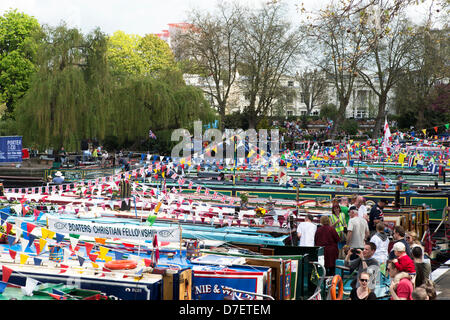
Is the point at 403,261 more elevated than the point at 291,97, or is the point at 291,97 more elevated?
the point at 291,97

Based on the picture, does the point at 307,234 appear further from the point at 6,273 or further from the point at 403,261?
the point at 6,273

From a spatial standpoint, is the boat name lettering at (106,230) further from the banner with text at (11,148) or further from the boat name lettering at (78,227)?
the banner with text at (11,148)

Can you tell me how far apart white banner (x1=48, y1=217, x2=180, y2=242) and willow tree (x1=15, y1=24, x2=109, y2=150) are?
2463 cm

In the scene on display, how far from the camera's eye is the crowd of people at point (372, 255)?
7.37 m

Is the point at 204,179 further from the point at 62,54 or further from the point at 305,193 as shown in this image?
the point at 62,54

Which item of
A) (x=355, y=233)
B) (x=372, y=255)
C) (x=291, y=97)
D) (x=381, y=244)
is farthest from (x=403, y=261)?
(x=291, y=97)

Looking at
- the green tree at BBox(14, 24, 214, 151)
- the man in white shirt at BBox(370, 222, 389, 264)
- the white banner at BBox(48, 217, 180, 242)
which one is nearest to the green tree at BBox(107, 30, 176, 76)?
the green tree at BBox(14, 24, 214, 151)

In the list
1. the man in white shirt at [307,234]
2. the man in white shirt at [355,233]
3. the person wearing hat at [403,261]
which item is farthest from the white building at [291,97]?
the person wearing hat at [403,261]

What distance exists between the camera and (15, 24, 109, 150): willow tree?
33219mm

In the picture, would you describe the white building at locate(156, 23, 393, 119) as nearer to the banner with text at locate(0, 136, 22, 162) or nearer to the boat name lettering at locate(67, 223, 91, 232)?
the banner with text at locate(0, 136, 22, 162)

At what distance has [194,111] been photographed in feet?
146

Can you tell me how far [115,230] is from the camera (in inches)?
368

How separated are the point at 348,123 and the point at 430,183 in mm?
40060

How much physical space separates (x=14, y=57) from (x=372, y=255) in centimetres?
4376
